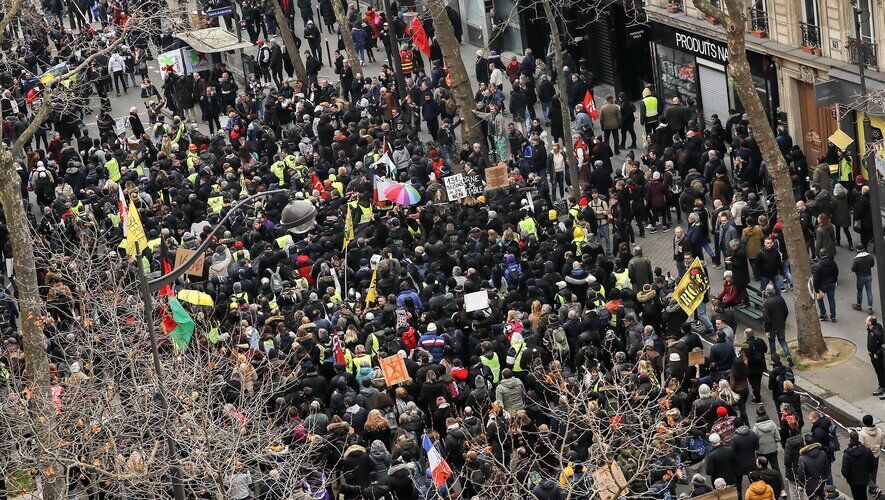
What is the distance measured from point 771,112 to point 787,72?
1.17 m

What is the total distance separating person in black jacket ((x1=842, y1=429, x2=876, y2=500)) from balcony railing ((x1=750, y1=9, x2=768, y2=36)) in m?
14.8

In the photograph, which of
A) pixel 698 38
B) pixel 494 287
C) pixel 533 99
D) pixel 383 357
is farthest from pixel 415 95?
pixel 383 357

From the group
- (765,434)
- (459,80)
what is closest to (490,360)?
(765,434)

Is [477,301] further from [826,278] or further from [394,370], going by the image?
[826,278]

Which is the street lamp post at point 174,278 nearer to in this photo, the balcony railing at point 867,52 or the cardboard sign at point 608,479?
the cardboard sign at point 608,479

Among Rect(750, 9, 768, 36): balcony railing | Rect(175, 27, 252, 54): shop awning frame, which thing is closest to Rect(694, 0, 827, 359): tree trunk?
Rect(750, 9, 768, 36): balcony railing

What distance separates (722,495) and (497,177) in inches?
479

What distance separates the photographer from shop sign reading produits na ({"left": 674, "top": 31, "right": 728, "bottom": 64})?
117ft

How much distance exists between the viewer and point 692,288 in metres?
25.1

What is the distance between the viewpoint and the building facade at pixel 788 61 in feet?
102

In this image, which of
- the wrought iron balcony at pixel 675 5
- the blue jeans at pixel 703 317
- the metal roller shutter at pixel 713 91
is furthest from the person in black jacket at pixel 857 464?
the wrought iron balcony at pixel 675 5

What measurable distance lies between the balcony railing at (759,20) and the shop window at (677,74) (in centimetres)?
261

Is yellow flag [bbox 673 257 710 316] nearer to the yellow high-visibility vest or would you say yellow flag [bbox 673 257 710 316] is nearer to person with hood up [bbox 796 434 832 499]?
person with hood up [bbox 796 434 832 499]

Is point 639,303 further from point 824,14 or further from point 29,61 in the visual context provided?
point 29,61
